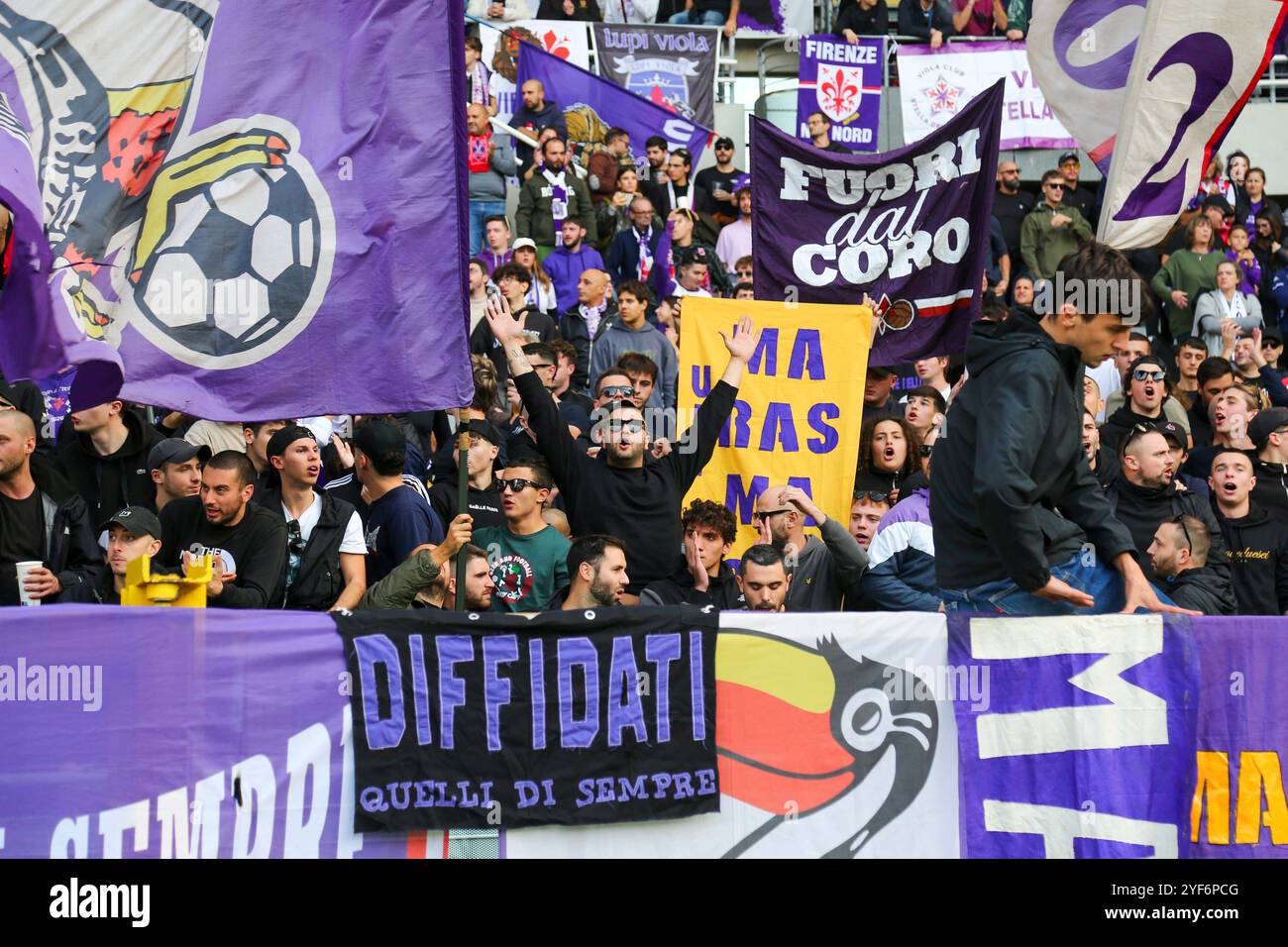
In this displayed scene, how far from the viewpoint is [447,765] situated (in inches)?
229

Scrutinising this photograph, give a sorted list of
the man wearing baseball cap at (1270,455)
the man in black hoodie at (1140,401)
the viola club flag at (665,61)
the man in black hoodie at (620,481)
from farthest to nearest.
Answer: the viola club flag at (665,61) < the man in black hoodie at (1140,401) < the man wearing baseball cap at (1270,455) < the man in black hoodie at (620,481)

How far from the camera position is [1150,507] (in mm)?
8992

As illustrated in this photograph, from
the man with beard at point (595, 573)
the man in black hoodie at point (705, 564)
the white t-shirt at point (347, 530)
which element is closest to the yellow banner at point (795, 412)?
the man in black hoodie at point (705, 564)

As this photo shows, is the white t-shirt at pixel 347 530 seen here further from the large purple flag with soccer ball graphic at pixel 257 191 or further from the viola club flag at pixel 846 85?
the viola club flag at pixel 846 85

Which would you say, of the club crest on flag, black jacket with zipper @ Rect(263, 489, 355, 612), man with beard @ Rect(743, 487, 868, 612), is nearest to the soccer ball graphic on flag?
black jacket with zipper @ Rect(263, 489, 355, 612)

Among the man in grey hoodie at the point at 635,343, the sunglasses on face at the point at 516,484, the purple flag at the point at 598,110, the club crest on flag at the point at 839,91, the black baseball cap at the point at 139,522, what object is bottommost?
the black baseball cap at the point at 139,522

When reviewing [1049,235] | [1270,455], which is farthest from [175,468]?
[1049,235]

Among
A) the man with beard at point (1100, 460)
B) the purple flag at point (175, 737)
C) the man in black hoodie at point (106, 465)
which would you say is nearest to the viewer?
the purple flag at point (175, 737)

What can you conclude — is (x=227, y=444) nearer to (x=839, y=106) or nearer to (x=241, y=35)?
(x=241, y=35)

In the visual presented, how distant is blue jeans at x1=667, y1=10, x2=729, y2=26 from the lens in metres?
20.4

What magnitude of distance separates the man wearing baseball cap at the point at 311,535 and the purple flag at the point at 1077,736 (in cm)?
275

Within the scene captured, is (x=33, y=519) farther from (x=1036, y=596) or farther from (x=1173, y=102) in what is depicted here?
(x=1173, y=102)

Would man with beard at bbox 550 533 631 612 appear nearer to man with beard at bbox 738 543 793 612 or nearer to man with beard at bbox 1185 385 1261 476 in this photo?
man with beard at bbox 738 543 793 612

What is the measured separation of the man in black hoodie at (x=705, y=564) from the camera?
7805 mm
